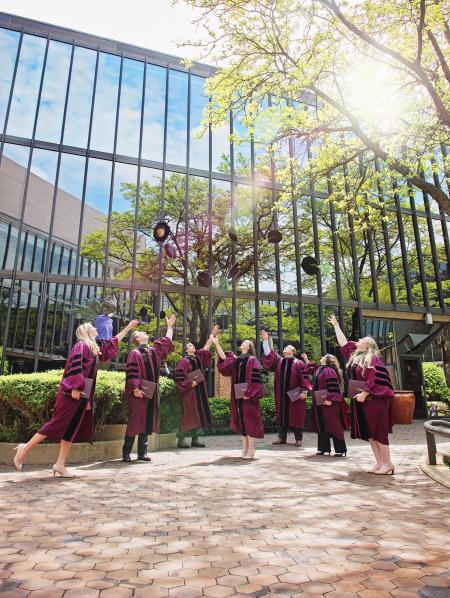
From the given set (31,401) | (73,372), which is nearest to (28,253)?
(31,401)

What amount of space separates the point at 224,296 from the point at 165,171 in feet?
15.3

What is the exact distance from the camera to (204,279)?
1377 centimetres

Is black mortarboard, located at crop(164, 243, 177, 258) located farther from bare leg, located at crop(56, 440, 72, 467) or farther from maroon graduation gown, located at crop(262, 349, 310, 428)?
bare leg, located at crop(56, 440, 72, 467)

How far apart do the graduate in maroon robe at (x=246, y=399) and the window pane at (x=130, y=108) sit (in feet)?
30.4

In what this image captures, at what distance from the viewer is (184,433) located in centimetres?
794

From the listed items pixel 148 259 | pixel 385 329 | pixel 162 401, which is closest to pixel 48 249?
pixel 148 259

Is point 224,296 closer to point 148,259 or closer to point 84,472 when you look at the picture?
point 148,259

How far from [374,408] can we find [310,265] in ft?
31.6

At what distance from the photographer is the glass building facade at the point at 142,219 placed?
40.6 ft

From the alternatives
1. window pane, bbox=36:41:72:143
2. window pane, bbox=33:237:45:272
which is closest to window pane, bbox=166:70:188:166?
window pane, bbox=36:41:72:143

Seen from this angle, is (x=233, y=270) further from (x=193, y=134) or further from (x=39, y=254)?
(x=39, y=254)

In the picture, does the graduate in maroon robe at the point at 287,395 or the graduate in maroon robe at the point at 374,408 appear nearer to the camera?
the graduate in maroon robe at the point at 374,408

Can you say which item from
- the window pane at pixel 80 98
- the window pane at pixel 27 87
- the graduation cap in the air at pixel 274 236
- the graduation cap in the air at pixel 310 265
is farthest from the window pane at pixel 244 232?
the window pane at pixel 27 87

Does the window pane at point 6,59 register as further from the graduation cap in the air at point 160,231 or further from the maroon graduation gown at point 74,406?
the maroon graduation gown at point 74,406
